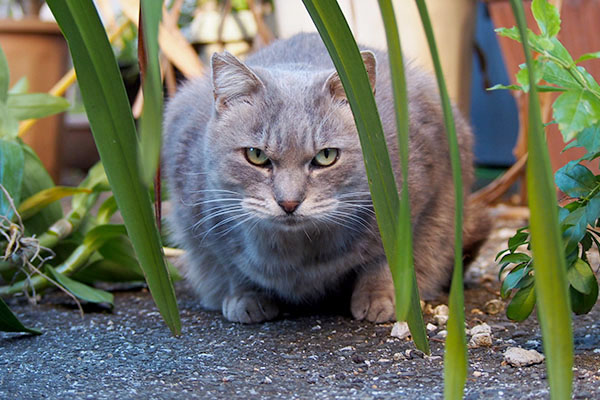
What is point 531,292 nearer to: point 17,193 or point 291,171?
point 291,171

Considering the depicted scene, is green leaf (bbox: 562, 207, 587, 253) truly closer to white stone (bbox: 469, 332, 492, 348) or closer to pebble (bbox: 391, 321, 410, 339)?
white stone (bbox: 469, 332, 492, 348)

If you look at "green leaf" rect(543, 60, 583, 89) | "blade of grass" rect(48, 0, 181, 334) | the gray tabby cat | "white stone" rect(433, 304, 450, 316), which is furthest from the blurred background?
"blade of grass" rect(48, 0, 181, 334)

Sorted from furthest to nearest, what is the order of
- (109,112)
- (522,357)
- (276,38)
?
(276,38), (522,357), (109,112)

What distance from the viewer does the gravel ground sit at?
1182mm

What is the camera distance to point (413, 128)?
1709 mm

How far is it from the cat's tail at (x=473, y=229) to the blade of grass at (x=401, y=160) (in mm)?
1156

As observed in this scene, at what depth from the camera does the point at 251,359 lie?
4.50ft

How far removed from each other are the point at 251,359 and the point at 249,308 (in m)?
0.30

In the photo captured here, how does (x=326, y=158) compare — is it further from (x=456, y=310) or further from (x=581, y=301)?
(x=456, y=310)

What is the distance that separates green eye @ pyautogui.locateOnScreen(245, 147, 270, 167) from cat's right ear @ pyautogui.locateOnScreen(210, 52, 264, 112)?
12cm

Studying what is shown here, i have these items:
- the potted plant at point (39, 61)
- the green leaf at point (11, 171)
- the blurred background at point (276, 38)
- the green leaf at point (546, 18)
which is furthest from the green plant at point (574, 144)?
the potted plant at point (39, 61)

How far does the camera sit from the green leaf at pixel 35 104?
6.47 feet

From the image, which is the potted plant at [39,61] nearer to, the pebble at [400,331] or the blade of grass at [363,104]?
the pebble at [400,331]

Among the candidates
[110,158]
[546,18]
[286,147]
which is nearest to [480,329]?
[286,147]
